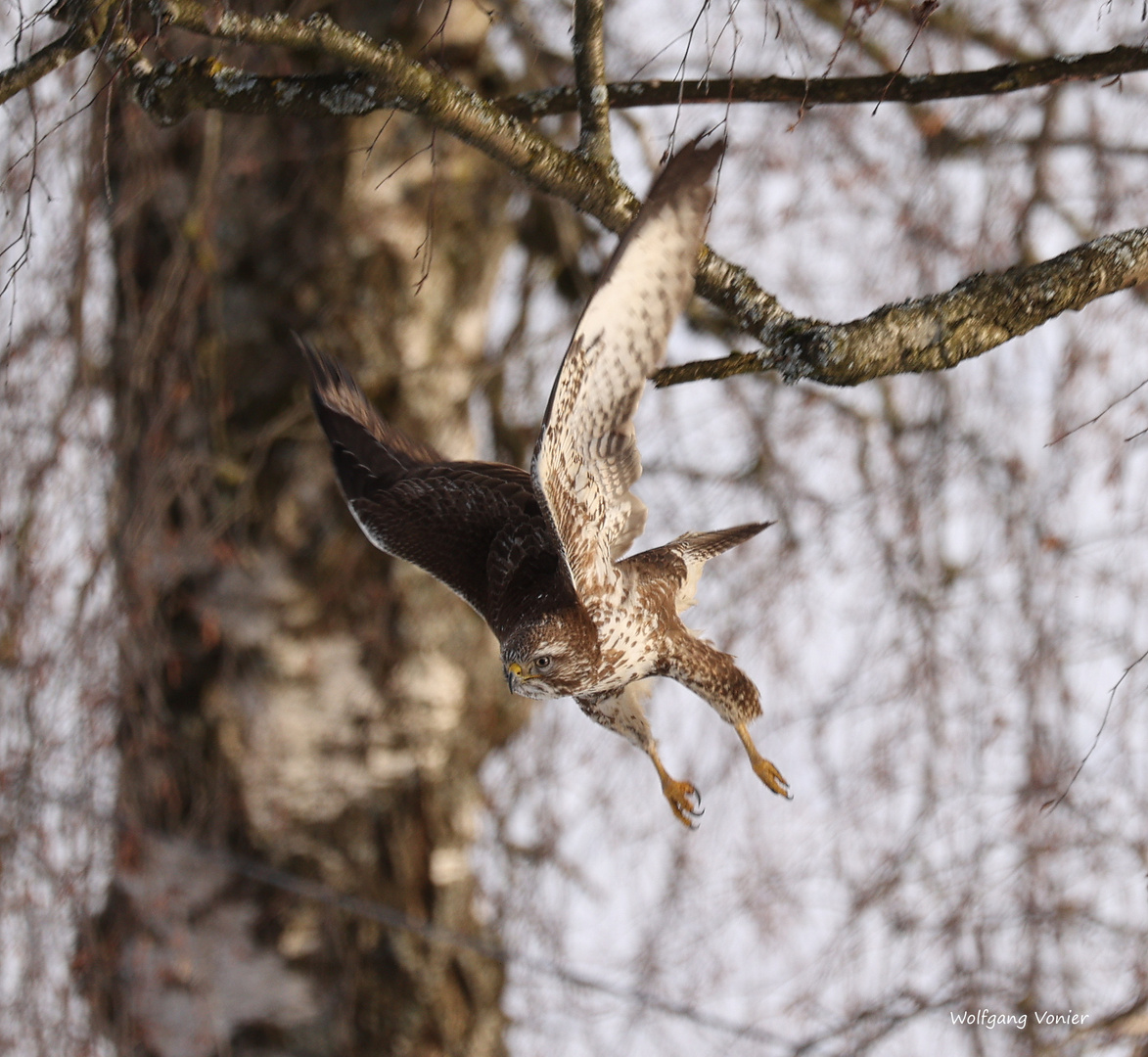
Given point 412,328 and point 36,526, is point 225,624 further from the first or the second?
point 412,328

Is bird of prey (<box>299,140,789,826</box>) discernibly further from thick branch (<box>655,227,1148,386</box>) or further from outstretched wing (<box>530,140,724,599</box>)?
thick branch (<box>655,227,1148,386</box>)

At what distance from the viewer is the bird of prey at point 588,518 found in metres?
1.44

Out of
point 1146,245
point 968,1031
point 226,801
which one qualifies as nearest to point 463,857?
point 226,801

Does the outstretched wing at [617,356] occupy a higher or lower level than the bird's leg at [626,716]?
higher

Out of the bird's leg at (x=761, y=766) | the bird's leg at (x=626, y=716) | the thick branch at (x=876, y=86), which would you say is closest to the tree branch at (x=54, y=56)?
the thick branch at (x=876, y=86)

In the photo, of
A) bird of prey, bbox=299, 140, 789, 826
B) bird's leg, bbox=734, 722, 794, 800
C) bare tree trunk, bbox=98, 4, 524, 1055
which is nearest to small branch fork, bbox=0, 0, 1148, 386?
bird of prey, bbox=299, 140, 789, 826

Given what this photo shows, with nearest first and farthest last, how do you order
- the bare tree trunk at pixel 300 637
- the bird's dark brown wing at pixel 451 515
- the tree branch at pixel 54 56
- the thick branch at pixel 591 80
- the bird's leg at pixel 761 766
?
1. the tree branch at pixel 54 56
2. the thick branch at pixel 591 80
3. the bird's dark brown wing at pixel 451 515
4. the bird's leg at pixel 761 766
5. the bare tree trunk at pixel 300 637

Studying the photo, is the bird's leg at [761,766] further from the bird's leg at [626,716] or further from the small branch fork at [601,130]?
the small branch fork at [601,130]

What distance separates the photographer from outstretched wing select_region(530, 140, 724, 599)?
55.5 inches

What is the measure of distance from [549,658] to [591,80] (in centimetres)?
82

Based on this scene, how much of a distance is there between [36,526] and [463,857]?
185 centimetres

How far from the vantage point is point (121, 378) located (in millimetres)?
3340

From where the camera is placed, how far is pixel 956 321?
1.44 meters

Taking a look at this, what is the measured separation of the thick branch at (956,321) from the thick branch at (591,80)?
0.36 metres
